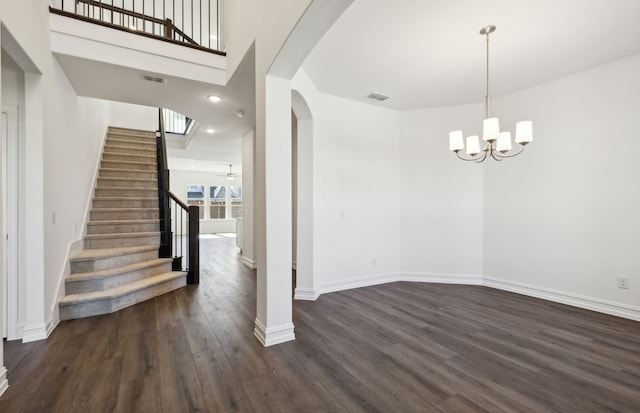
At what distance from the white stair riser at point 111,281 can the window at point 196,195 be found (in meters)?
8.95

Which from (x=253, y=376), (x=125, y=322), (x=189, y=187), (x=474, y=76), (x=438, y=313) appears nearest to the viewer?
(x=253, y=376)

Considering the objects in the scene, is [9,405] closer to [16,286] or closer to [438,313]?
[16,286]

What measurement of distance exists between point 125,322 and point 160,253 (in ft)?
5.01

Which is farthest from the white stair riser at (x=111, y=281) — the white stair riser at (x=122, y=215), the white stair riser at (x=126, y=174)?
the white stair riser at (x=126, y=174)

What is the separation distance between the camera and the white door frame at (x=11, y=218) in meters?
2.56

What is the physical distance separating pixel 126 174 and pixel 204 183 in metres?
7.63

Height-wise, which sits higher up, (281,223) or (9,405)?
(281,223)

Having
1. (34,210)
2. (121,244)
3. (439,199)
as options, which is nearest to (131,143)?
(121,244)

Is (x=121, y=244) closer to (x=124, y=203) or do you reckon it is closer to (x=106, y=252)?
(x=106, y=252)

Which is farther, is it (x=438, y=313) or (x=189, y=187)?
(x=189, y=187)

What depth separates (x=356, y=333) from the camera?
107 inches

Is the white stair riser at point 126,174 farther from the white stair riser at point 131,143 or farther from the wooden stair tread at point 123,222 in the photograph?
the wooden stair tread at point 123,222

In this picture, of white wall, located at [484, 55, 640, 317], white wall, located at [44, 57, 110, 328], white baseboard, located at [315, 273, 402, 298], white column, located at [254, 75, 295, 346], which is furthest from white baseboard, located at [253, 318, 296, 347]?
white wall, located at [484, 55, 640, 317]

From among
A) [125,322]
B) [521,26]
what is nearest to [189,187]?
[125,322]
